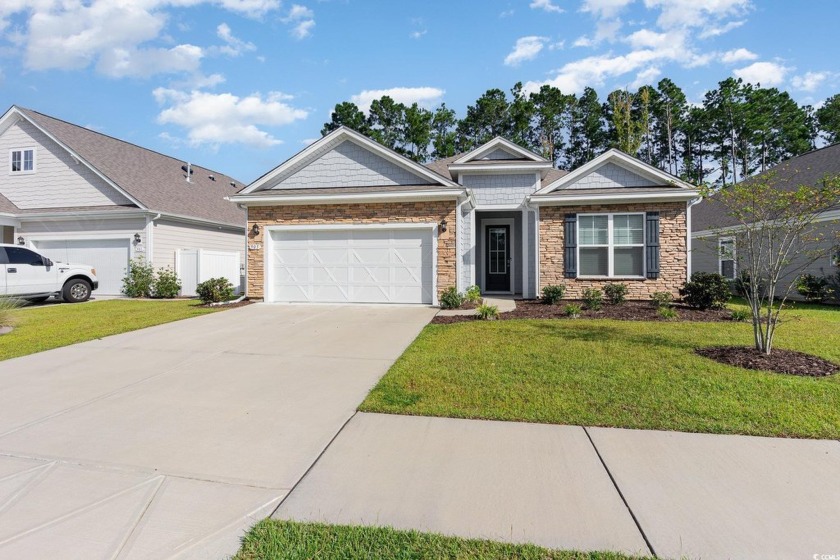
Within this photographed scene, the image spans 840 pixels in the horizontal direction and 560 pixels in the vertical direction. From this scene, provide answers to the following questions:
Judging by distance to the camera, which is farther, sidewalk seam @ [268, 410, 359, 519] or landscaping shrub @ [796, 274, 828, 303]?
landscaping shrub @ [796, 274, 828, 303]

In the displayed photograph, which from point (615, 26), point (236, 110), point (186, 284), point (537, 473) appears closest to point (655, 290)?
point (615, 26)

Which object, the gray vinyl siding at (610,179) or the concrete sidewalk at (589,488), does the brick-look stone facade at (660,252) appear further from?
Answer: the concrete sidewalk at (589,488)

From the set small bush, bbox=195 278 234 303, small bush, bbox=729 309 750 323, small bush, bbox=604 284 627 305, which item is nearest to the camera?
small bush, bbox=729 309 750 323

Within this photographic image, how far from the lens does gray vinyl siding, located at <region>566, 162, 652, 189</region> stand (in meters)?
12.3

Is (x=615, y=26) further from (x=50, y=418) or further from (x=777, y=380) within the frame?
(x=50, y=418)

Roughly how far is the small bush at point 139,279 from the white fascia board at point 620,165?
44.9 ft

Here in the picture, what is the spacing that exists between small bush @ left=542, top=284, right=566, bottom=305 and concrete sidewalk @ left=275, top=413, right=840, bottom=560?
25.7 ft

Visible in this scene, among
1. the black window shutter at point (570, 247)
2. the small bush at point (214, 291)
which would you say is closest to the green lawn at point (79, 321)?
the small bush at point (214, 291)

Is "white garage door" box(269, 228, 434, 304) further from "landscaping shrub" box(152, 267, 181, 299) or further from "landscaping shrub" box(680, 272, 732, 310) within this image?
"landscaping shrub" box(680, 272, 732, 310)

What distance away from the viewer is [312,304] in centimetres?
1204

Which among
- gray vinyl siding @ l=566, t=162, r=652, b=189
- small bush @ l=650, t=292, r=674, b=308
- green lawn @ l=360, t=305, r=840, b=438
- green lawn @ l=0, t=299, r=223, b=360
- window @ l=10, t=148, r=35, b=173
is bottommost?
green lawn @ l=360, t=305, r=840, b=438

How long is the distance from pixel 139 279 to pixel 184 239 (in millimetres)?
2545

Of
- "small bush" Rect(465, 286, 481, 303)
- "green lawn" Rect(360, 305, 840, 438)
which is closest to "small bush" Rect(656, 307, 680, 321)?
"green lawn" Rect(360, 305, 840, 438)

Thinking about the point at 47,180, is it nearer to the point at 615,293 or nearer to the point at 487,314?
the point at 487,314
